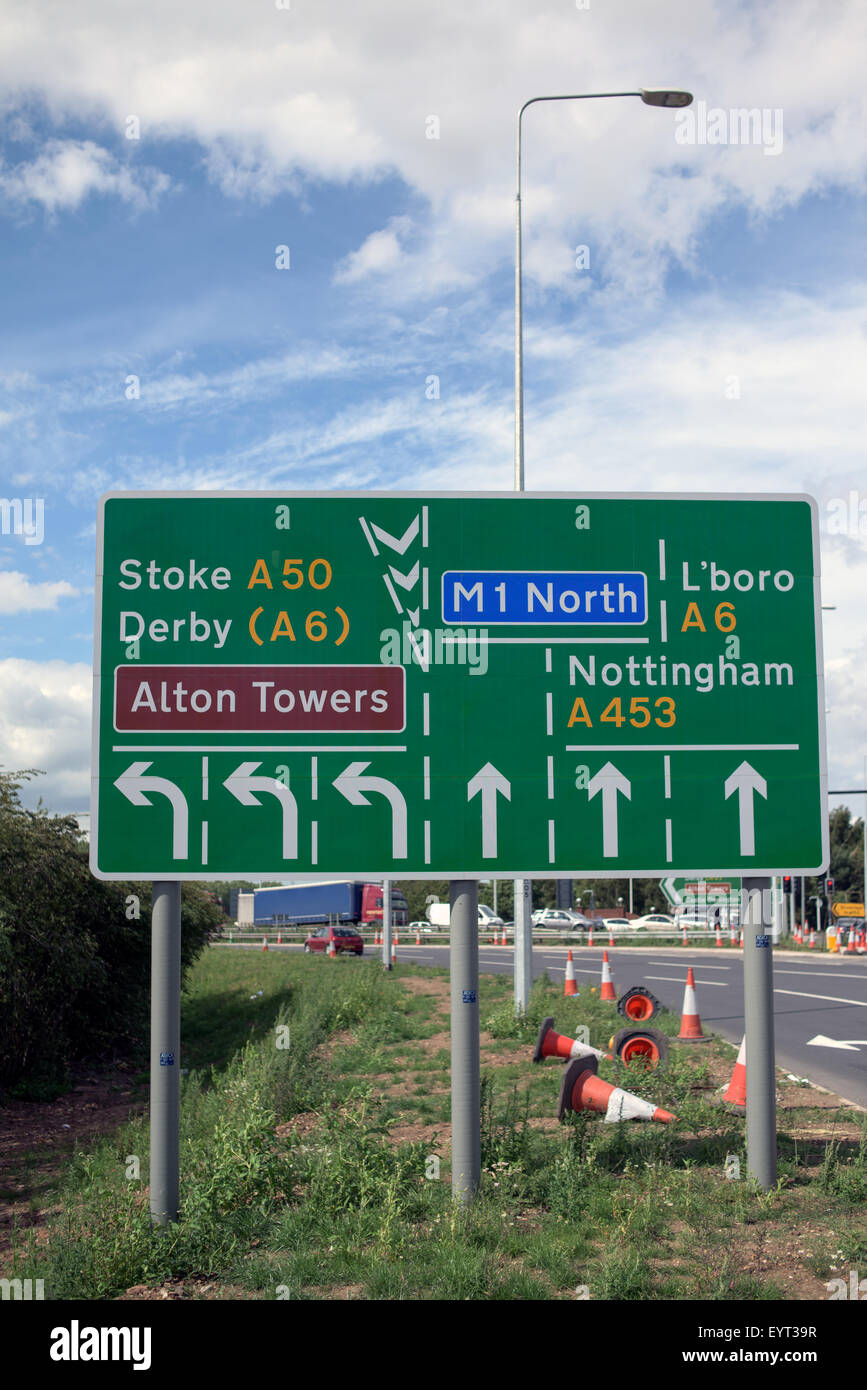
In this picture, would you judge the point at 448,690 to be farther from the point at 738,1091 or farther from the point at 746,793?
the point at 738,1091

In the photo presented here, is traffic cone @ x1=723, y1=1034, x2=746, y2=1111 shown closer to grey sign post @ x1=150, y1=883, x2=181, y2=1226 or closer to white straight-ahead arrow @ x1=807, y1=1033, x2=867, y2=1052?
grey sign post @ x1=150, y1=883, x2=181, y2=1226

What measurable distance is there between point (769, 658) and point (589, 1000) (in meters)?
11.1

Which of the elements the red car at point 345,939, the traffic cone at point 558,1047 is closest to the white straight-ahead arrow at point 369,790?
the traffic cone at point 558,1047

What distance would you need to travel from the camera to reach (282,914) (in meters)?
69.4

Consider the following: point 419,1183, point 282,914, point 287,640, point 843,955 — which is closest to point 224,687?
point 287,640

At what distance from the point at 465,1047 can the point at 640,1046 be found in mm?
4764

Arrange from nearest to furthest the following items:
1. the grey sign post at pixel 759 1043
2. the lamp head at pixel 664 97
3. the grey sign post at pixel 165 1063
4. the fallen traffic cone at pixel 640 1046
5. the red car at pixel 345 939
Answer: the grey sign post at pixel 165 1063 < the grey sign post at pixel 759 1043 < the fallen traffic cone at pixel 640 1046 < the lamp head at pixel 664 97 < the red car at pixel 345 939

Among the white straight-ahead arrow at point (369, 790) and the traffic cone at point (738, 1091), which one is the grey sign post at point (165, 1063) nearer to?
the white straight-ahead arrow at point (369, 790)

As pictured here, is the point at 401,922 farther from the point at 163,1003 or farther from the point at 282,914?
the point at 163,1003

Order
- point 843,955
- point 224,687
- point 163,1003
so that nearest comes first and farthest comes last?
point 163,1003, point 224,687, point 843,955

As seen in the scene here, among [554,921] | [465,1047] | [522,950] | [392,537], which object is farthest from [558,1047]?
[554,921]

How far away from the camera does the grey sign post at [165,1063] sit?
698 centimetres

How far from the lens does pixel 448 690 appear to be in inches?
306

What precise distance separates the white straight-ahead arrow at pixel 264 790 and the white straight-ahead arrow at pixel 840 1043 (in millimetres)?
9895
